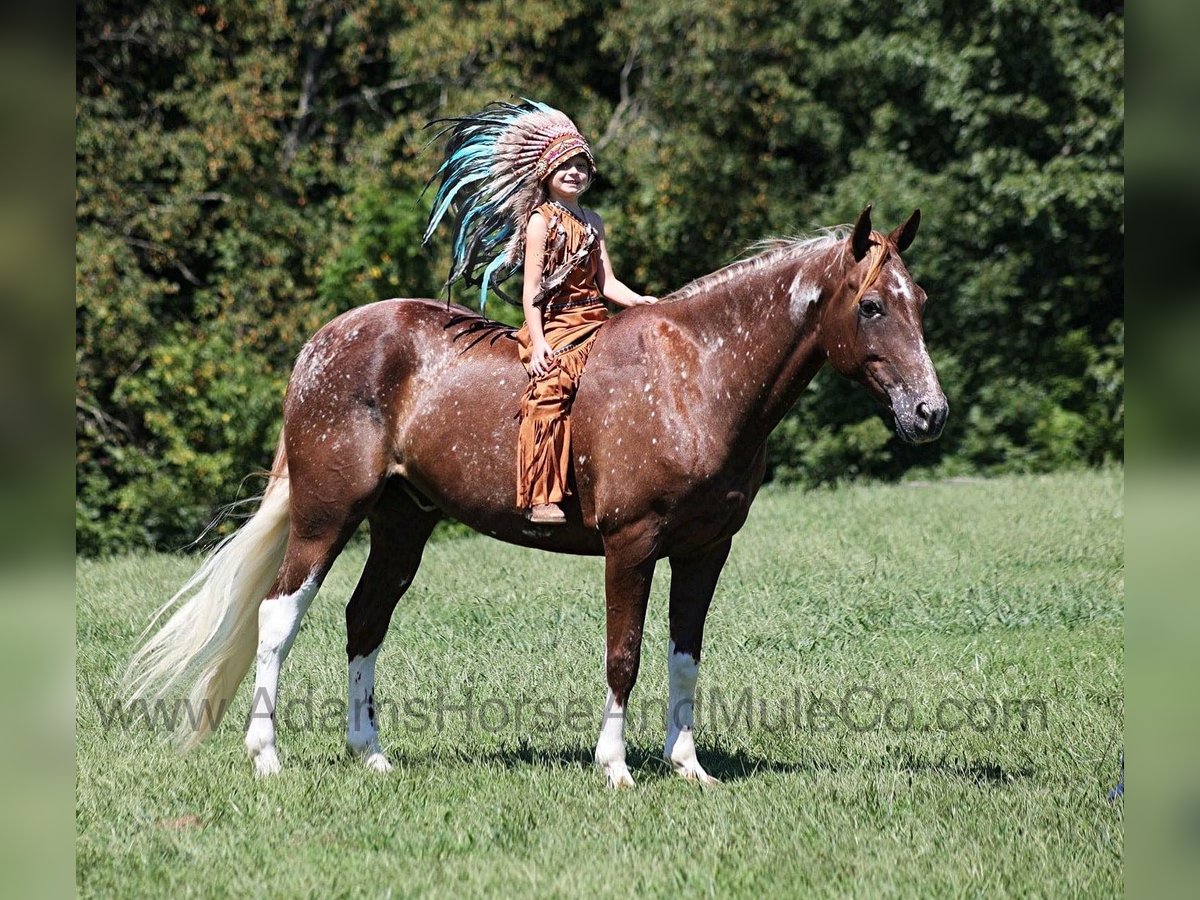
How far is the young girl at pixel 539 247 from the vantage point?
18.2 feet

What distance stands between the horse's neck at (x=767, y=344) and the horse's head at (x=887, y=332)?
0.17m

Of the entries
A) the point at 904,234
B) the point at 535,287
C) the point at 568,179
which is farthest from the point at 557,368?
the point at 904,234

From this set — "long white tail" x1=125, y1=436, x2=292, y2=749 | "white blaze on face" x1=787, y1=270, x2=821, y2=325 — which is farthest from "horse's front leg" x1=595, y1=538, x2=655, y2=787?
"long white tail" x1=125, y1=436, x2=292, y2=749

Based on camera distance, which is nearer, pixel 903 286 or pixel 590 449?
pixel 903 286

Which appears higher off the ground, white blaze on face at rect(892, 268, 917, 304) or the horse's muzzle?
white blaze on face at rect(892, 268, 917, 304)

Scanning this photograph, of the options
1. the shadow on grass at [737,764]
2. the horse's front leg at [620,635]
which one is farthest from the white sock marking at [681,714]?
the horse's front leg at [620,635]

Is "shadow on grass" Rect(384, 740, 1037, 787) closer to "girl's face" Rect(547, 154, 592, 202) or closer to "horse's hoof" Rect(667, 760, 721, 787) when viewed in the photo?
"horse's hoof" Rect(667, 760, 721, 787)

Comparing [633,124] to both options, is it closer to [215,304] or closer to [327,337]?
[215,304]

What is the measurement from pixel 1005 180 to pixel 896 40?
8.15 ft

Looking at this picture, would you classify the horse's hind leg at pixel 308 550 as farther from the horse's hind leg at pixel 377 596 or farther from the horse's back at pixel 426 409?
the horse's hind leg at pixel 377 596

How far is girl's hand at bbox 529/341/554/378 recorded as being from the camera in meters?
5.55

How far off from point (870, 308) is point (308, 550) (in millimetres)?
2579

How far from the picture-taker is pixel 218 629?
590 cm

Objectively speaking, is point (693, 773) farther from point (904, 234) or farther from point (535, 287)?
point (904, 234)
